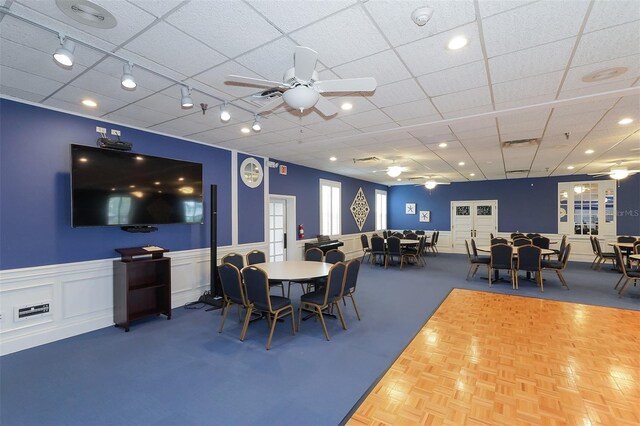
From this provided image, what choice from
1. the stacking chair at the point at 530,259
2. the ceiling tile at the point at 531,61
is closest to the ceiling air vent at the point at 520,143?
the stacking chair at the point at 530,259

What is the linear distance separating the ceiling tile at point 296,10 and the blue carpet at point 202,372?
2.91 metres

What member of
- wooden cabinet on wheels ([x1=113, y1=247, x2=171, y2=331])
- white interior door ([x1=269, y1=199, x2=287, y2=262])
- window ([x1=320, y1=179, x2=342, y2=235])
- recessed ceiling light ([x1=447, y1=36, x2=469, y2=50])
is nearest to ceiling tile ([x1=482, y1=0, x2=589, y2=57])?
recessed ceiling light ([x1=447, y1=36, x2=469, y2=50])

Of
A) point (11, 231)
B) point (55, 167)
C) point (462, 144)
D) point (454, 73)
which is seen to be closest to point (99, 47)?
point (55, 167)

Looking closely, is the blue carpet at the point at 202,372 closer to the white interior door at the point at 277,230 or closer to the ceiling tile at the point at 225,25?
the white interior door at the point at 277,230

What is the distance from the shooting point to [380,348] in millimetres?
3420

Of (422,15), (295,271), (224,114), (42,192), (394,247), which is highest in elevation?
(422,15)

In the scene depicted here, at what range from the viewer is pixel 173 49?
2359 millimetres

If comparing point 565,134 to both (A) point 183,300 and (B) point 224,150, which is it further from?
(A) point 183,300

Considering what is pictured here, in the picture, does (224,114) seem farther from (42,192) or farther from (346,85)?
(42,192)

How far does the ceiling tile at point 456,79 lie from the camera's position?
2.67 metres

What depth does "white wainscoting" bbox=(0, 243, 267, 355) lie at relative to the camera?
3332 mm

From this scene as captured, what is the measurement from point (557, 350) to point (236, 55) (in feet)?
15.0

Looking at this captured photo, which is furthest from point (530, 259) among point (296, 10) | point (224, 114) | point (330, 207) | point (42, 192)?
point (42, 192)

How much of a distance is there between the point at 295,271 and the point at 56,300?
3.03m
